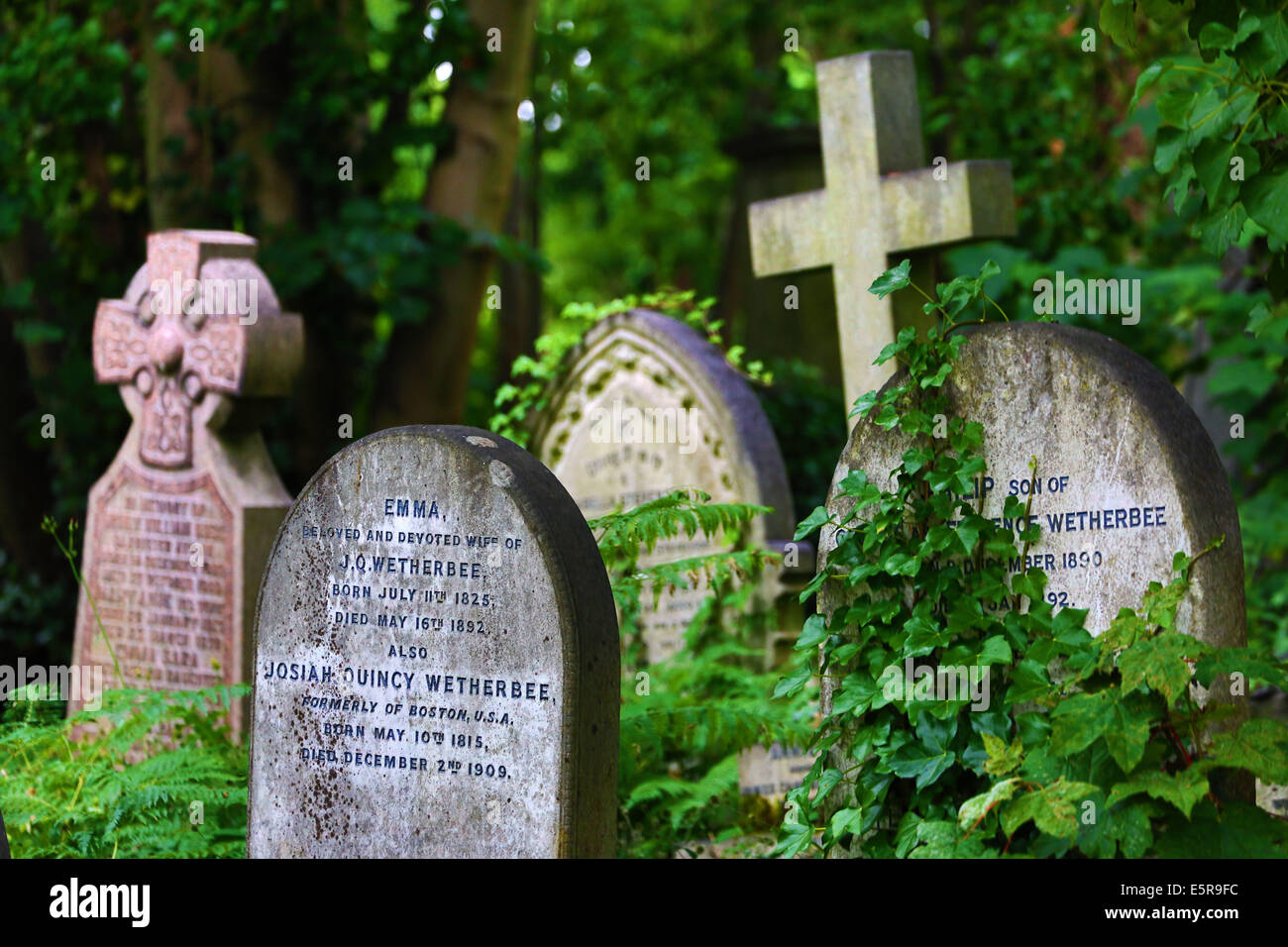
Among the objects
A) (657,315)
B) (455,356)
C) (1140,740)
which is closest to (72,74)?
(455,356)

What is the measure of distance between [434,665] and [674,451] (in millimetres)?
2570

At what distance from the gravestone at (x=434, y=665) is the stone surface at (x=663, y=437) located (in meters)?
2.05

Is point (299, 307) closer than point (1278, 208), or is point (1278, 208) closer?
point (1278, 208)

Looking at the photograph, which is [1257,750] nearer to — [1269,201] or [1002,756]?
[1002,756]

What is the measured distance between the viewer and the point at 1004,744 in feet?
11.0

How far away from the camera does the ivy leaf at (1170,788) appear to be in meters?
3.06

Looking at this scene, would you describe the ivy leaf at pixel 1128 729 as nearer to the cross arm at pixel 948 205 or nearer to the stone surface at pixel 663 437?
the cross arm at pixel 948 205

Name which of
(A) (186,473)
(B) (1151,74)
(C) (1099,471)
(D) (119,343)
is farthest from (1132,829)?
(D) (119,343)

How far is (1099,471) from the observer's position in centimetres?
349

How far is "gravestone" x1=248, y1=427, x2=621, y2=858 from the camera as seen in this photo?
12.1 ft

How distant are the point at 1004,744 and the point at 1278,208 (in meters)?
1.38
